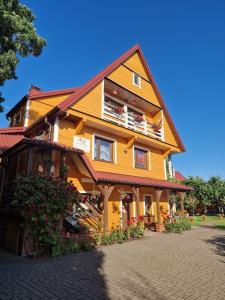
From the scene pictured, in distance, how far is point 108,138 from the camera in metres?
14.5

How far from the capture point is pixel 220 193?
36.6 m

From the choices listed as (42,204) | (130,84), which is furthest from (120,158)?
(42,204)

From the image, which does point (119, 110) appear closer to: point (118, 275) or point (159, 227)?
point (159, 227)

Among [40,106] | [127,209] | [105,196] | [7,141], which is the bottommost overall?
[127,209]

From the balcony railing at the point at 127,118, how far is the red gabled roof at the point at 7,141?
5.94m

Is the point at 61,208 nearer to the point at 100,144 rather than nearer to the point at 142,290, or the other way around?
the point at 142,290

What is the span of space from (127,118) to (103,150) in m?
→ 3.09

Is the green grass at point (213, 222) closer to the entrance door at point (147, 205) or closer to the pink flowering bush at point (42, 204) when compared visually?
the entrance door at point (147, 205)

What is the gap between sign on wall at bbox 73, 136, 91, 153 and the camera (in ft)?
41.3

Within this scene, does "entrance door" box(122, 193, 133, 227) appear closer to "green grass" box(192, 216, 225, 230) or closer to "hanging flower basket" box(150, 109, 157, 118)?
"hanging flower basket" box(150, 109, 157, 118)

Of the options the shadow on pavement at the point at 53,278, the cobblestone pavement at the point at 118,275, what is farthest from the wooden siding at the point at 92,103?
the shadow on pavement at the point at 53,278

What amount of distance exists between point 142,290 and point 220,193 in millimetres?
35674

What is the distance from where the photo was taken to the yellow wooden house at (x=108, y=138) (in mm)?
11594

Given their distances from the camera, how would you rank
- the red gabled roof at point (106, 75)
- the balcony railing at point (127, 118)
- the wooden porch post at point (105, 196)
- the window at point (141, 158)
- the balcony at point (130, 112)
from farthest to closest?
the window at point (141, 158), the balcony at point (130, 112), the balcony railing at point (127, 118), the red gabled roof at point (106, 75), the wooden porch post at point (105, 196)
